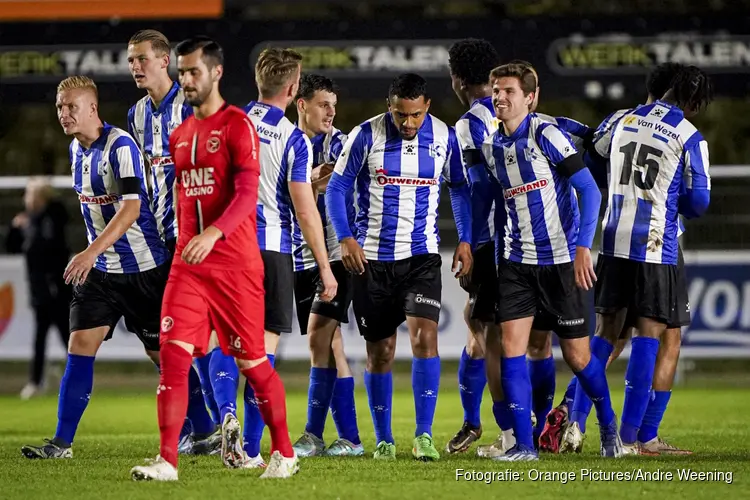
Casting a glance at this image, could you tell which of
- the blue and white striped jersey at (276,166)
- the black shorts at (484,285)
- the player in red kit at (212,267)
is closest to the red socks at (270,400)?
the player in red kit at (212,267)

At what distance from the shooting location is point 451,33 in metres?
11.4

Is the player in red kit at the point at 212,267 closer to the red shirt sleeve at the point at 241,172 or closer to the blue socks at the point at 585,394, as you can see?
the red shirt sleeve at the point at 241,172

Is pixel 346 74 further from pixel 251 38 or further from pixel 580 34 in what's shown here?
pixel 580 34

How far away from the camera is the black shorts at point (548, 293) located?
6.88 metres

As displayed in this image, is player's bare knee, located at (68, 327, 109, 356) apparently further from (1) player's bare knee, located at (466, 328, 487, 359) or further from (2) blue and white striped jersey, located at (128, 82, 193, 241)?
(1) player's bare knee, located at (466, 328, 487, 359)

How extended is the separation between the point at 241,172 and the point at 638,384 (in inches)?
109

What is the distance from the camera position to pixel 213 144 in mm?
5840

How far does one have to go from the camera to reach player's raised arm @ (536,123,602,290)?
6.72m

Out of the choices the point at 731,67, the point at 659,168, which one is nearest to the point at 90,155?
the point at 659,168

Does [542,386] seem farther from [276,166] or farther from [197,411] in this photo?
[276,166]

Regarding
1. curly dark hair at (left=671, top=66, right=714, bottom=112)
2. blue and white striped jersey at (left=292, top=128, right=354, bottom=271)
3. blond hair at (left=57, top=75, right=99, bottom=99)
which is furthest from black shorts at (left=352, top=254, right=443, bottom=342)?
blond hair at (left=57, top=75, right=99, bottom=99)

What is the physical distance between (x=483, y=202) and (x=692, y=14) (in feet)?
15.5

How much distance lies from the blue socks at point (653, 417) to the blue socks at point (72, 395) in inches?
123

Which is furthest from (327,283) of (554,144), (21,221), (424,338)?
(21,221)
